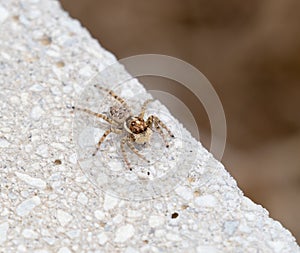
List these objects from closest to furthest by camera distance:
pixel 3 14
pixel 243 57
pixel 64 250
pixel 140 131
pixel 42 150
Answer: pixel 64 250 → pixel 42 150 → pixel 140 131 → pixel 3 14 → pixel 243 57

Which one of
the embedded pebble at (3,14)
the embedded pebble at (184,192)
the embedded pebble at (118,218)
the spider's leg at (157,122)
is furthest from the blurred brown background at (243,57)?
the embedded pebble at (118,218)

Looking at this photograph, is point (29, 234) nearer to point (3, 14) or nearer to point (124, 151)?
point (124, 151)

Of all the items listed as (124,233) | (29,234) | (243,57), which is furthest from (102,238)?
(243,57)

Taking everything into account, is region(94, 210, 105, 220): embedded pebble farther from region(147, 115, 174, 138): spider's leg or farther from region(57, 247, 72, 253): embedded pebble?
region(147, 115, 174, 138): spider's leg

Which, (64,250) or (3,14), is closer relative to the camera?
(64,250)

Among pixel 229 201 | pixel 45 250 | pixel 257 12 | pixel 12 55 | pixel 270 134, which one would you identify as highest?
pixel 257 12

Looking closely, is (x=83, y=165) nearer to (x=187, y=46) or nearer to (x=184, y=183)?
(x=184, y=183)

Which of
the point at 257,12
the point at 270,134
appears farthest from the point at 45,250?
the point at 257,12
